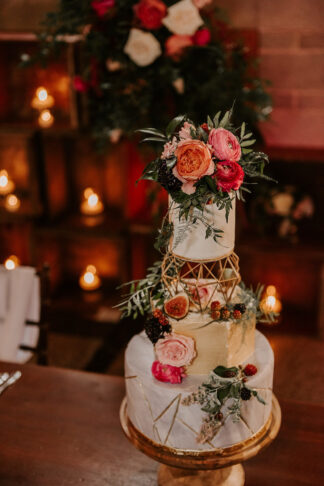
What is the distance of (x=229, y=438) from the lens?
1.24 metres

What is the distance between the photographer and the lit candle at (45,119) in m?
3.05

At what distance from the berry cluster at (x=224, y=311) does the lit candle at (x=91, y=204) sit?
2020mm

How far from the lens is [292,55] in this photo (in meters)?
2.83

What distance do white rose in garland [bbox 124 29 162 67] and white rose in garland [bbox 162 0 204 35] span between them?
9 cm

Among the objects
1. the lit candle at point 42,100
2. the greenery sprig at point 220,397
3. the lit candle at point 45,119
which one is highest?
the lit candle at point 42,100

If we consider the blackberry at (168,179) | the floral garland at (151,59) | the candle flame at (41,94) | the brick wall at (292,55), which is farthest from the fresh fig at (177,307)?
the candle flame at (41,94)

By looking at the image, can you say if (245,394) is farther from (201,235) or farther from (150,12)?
(150,12)

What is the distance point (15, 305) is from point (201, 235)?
4.18 feet

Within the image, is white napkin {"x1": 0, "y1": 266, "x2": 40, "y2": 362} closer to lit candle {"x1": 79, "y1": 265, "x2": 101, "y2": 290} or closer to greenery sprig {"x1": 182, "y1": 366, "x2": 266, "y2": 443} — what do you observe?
lit candle {"x1": 79, "y1": 265, "x2": 101, "y2": 290}

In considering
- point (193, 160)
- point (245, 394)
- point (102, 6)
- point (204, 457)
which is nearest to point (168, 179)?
point (193, 160)

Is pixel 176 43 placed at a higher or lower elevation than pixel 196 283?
higher

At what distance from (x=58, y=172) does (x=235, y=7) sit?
1277 mm

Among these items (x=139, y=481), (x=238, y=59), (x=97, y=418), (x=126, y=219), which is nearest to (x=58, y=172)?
(x=126, y=219)

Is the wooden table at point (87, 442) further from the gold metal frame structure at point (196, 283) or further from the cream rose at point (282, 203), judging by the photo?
the cream rose at point (282, 203)
